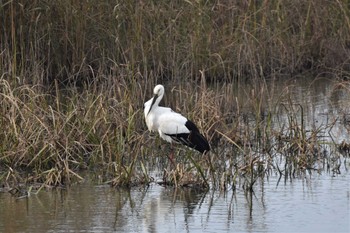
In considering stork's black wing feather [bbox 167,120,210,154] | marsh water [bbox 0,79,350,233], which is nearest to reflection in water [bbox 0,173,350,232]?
marsh water [bbox 0,79,350,233]

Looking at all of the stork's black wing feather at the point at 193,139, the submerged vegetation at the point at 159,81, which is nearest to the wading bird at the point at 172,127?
the stork's black wing feather at the point at 193,139

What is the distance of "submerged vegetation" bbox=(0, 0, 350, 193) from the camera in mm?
8711

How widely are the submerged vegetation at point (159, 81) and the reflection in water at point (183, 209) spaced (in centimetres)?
19

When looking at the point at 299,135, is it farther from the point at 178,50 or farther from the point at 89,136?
the point at 178,50

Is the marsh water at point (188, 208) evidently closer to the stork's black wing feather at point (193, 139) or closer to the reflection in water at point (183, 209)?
the reflection in water at point (183, 209)

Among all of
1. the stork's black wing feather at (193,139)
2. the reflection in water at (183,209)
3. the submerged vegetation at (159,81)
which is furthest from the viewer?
the stork's black wing feather at (193,139)

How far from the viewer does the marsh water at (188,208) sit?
7.15m

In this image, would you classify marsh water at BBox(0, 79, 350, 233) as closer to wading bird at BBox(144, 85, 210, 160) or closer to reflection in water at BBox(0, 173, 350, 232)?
reflection in water at BBox(0, 173, 350, 232)

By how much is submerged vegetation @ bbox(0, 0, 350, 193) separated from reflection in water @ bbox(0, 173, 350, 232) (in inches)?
7.7

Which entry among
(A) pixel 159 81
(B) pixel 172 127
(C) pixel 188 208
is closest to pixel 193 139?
(B) pixel 172 127

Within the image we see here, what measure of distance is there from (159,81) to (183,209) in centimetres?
582

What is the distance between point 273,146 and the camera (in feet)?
30.8

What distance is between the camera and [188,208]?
25.3 feet

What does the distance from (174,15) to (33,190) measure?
587cm
